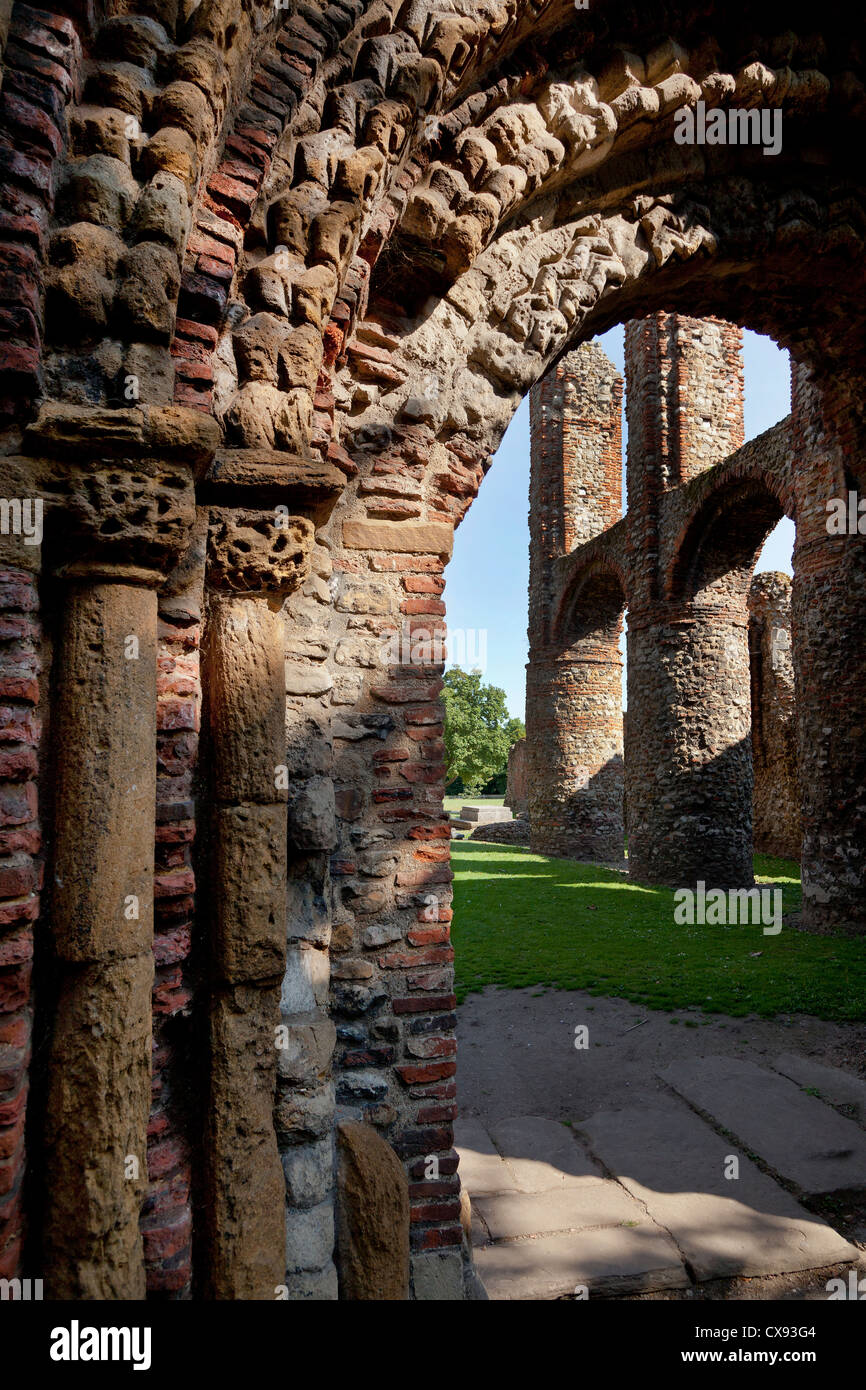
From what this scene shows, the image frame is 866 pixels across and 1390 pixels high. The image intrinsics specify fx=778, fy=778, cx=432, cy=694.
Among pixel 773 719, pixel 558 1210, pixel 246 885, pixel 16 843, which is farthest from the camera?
pixel 773 719

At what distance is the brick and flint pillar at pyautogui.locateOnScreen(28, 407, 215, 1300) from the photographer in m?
1.80

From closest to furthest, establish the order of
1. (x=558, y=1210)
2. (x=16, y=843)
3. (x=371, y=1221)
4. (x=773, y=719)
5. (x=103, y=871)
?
(x=16, y=843) → (x=103, y=871) → (x=371, y=1221) → (x=558, y=1210) → (x=773, y=719)

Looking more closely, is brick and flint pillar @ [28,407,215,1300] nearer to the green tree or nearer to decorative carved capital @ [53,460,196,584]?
decorative carved capital @ [53,460,196,584]

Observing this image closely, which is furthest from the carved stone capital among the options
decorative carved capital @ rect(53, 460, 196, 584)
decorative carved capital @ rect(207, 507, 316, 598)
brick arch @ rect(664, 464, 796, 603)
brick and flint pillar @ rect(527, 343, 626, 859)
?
brick and flint pillar @ rect(527, 343, 626, 859)

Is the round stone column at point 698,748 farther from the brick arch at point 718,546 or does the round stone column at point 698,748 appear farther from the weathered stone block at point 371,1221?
the weathered stone block at point 371,1221

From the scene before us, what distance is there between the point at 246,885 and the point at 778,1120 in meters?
3.44

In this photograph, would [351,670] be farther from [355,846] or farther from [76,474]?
[76,474]

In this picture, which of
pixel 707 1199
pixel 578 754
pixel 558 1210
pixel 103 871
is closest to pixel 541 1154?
pixel 558 1210

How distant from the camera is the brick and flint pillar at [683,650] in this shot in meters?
11.2

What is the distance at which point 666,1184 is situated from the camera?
3465mm

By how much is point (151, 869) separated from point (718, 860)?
34.5 ft

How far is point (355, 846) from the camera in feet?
8.98

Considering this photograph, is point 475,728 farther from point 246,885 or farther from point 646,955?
point 246,885

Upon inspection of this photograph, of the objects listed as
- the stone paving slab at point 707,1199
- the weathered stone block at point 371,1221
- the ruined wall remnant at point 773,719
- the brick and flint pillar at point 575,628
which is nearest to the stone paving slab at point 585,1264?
the stone paving slab at point 707,1199
